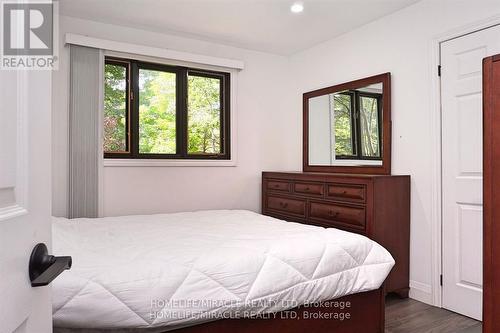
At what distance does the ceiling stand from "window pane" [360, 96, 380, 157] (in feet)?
2.60

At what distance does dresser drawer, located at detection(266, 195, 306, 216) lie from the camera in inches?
133

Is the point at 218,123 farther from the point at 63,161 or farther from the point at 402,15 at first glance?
the point at 402,15

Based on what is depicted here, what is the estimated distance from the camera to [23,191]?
0.57 meters

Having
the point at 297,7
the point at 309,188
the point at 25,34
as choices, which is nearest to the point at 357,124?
the point at 309,188

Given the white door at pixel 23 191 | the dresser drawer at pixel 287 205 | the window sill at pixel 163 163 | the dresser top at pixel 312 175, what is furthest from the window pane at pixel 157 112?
the white door at pixel 23 191

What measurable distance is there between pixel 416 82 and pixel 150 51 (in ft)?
8.22

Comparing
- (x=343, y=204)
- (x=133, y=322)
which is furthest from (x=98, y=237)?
(x=343, y=204)

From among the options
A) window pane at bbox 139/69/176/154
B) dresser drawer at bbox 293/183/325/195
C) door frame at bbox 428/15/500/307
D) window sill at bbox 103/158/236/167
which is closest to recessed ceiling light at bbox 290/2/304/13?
door frame at bbox 428/15/500/307

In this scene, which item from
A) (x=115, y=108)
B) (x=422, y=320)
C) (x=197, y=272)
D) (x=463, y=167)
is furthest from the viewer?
(x=115, y=108)

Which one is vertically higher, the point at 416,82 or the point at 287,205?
the point at 416,82

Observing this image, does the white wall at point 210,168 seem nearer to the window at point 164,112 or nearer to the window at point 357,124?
the window at point 164,112

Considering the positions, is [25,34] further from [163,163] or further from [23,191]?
[163,163]

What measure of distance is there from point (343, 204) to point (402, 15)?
1.75 meters

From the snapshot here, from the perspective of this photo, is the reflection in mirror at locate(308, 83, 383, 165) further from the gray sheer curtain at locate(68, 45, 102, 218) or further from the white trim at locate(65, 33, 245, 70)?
the gray sheer curtain at locate(68, 45, 102, 218)
